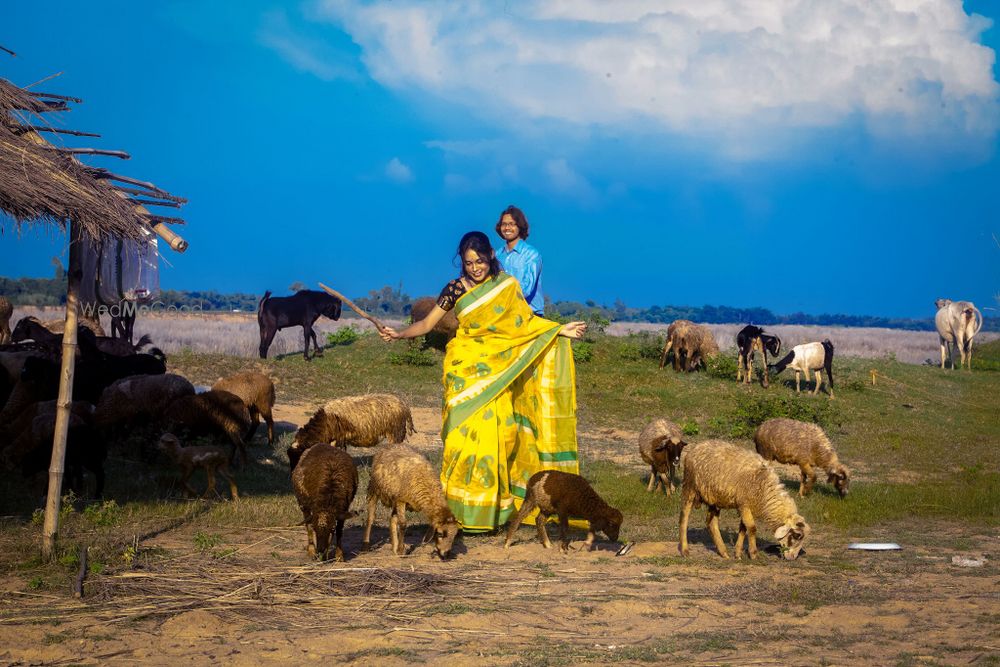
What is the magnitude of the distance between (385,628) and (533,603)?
1.18 metres

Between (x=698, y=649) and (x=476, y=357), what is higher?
(x=476, y=357)

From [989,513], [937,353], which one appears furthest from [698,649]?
[937,353]

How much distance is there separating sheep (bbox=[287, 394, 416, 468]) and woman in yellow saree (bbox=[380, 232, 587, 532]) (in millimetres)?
2197

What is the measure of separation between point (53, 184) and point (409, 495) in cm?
379

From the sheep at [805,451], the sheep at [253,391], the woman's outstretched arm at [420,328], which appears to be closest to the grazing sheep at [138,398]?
the sheep at [253,391]

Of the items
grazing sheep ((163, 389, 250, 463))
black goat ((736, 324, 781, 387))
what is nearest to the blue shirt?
grazing sheep ((163, 389, 250, 463))

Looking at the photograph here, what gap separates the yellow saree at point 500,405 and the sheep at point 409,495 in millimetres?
538

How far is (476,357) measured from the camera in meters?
9.58

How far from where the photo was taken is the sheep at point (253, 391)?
13.5 m

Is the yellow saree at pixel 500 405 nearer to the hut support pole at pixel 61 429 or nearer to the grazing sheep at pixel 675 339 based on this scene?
the hut support pole at pixel 61 429

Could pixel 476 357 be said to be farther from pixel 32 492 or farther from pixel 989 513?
pixel 989 513

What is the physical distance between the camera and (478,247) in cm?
955

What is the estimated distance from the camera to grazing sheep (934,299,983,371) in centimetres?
2836

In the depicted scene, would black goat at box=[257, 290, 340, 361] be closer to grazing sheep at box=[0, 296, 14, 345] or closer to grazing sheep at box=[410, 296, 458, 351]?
grazing sheep at box=[410, 296, 458, 351]
